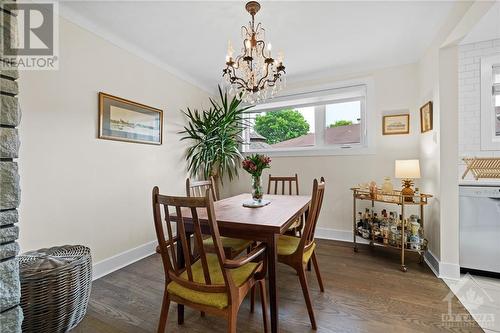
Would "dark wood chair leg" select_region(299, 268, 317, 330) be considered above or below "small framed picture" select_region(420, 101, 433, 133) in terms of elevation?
below

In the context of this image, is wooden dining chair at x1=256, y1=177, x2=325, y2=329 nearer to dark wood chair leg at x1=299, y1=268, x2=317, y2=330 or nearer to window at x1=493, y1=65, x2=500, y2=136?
dark wood chair leg at x1=299, y1=268, x2=317, y2=330

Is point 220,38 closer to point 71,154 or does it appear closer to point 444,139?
point 71,154

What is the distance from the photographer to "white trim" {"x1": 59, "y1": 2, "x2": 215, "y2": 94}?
1.99m

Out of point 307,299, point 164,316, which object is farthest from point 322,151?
point 164,316

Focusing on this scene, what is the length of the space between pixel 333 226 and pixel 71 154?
3244 millimetres

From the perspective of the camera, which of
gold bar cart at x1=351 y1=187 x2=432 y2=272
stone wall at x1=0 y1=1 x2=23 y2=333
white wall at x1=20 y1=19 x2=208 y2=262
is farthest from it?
gold bar cart at x1=351 y1=187 x2=432 y2=272

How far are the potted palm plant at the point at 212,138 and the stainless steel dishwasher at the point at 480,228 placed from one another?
2659 mm

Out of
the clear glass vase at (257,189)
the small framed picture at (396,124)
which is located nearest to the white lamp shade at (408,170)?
the small framed picture at (396,124)

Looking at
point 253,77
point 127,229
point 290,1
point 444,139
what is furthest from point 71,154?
point 444,139

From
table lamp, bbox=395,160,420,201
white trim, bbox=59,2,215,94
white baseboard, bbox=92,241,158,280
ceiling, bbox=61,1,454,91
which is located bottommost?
white baseboard, bbox=92,241,158,280

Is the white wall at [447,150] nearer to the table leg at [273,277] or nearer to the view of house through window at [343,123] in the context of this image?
the view of house through window at [343,123]

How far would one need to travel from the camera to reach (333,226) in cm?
329

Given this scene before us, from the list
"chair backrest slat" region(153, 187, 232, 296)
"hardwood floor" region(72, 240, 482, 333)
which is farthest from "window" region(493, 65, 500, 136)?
"chair backrest slat" region(153, 187, 232, 296)

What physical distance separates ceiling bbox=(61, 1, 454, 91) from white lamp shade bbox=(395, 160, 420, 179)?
1340mm
